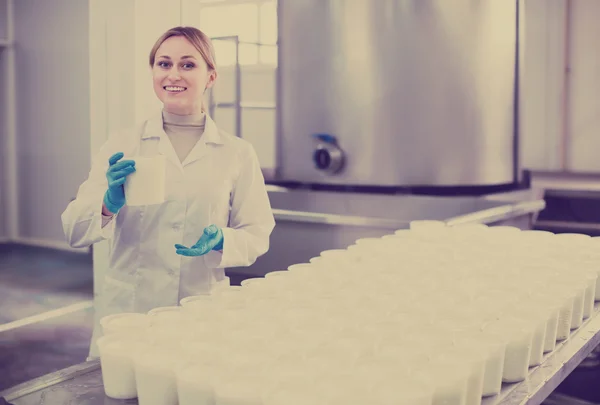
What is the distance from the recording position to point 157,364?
40.9 inches

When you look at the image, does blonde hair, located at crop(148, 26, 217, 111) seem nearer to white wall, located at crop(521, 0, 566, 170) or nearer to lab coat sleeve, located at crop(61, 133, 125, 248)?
lab coat sleeve, located at crop(61, 133, 125, 248)

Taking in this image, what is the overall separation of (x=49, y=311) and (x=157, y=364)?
13.3 ft

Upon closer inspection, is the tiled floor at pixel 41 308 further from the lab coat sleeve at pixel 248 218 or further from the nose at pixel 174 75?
the nose at pixel 174 75

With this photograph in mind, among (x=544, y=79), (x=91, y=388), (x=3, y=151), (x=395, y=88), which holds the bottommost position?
(x=91, y=388)

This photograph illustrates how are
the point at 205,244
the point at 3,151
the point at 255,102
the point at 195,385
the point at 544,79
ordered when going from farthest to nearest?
the point at 3,151 < the point at 255,102 < the point at 544,79 < the point at 205,244 < the point at 195,385

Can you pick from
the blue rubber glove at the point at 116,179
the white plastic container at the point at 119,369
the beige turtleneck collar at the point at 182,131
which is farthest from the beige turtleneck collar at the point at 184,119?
the white plastic container at the point at 119,369

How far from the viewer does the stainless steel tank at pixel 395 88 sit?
139 inches

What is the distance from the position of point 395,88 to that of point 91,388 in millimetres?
2651

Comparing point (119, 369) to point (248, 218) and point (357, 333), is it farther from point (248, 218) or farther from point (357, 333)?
point (248, 218)

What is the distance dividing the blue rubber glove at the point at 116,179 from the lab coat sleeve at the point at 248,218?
1.09 feet

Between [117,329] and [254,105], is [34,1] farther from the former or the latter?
[117,329]

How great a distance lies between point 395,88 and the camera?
354cm

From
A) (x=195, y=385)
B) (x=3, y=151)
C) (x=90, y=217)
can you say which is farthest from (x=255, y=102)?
(x=195, y=385)

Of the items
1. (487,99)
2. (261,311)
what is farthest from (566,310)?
(487,99)
